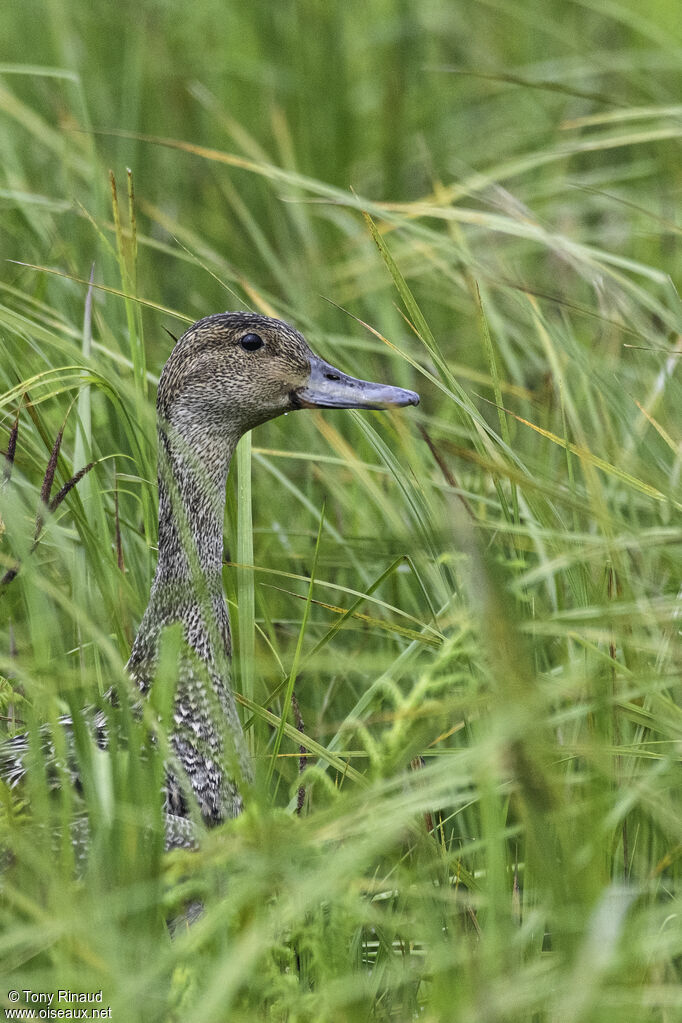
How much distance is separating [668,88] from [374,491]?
3580 mm

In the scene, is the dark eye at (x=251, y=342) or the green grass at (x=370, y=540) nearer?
the green grass at (x=370, y=540)

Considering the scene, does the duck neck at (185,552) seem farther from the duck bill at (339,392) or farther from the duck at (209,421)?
the duck bill at (339,392)

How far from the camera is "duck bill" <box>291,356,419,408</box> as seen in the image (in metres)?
2.71

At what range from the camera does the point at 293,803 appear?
2.45 meters

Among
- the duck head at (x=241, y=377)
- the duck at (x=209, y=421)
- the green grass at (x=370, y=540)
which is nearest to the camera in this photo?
→ the green grass at (x=370, y=540)

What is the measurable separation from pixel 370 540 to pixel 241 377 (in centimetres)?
47

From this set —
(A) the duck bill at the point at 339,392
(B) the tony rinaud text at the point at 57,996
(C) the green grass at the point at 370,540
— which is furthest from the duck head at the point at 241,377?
(B) the tony rinaud text at the point at 57,996

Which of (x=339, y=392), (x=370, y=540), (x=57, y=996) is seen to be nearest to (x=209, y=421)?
(x=339, y=392)

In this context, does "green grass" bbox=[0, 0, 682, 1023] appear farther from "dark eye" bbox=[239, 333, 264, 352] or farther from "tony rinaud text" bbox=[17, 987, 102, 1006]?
"dark eye" bbox=[239, 333, 264, 352]

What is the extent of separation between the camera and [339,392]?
9.20ft

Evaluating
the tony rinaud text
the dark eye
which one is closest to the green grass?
the tony rinaud text

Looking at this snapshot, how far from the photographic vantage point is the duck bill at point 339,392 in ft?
8.87

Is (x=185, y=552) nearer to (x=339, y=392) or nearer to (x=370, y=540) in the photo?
(x=370, y=540)

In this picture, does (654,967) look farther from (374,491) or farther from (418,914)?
(374,491)
